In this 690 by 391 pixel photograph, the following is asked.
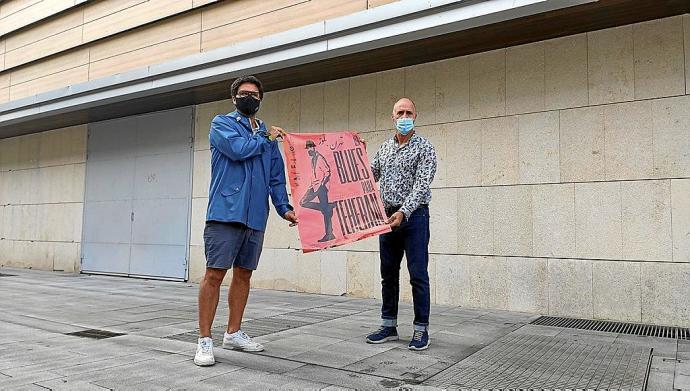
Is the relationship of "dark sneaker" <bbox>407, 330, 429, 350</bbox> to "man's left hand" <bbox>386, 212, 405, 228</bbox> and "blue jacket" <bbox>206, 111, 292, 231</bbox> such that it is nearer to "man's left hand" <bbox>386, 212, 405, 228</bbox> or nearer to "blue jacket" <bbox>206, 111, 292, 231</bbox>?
"man's left hand" <bbox>386, 212, 405, 228</bbox>

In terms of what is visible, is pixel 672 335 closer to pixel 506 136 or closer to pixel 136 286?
pixel 506 136

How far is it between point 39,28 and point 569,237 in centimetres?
1202

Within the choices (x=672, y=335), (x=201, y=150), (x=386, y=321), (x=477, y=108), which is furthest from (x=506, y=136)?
(x=201, y=150)

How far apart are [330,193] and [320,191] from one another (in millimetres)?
96

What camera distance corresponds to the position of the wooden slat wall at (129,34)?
811 cm

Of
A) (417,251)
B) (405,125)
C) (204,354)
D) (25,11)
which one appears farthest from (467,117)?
(25,11)

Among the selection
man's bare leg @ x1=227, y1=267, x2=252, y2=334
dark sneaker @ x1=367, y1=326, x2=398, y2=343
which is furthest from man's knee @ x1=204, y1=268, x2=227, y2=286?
dark sneaker @ x1=367, y1=326, x2=398, y2=343

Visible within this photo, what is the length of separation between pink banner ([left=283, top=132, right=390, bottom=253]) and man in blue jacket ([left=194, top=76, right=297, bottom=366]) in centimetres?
17

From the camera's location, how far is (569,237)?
256 inches

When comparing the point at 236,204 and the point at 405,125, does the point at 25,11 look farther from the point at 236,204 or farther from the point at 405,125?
the point at 405,125

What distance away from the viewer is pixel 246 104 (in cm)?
416

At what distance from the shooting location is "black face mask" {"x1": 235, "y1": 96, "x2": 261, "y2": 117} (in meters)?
4.16

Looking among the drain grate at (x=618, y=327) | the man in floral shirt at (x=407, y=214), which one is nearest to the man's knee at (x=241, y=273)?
the man in floral shirt at (x=407, y=214)

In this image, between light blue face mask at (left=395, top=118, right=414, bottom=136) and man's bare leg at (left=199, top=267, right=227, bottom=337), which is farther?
light blue face mask at (left=395, top=118, right=414, bottom=136)
